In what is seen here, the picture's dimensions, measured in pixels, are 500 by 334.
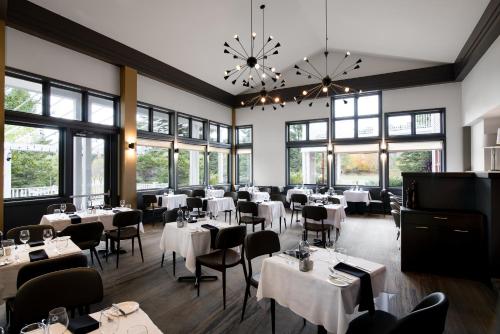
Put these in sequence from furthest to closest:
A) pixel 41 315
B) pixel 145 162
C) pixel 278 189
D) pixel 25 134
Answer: pixel 278 189
pixel 145 162
pixel 25 134
pixel 41 315

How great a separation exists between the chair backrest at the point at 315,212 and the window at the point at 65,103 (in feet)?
18.5

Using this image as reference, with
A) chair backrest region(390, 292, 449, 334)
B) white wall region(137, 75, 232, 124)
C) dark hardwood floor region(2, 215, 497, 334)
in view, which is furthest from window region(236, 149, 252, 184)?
chair backrest region(390, 292, 449, 334)

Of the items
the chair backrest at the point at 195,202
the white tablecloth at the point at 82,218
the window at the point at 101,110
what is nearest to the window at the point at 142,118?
the window at the point at 101,110

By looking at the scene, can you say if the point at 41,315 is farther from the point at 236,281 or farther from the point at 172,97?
the point at 172,97

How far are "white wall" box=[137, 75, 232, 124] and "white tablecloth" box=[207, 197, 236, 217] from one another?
3566 mm

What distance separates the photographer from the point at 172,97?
8852 mm

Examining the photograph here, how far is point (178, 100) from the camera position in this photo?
29.9 ft

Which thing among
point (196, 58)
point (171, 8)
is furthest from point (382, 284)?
point (196, 58)

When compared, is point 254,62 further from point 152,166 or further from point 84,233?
point 152,166

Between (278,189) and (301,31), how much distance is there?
564 centimetres

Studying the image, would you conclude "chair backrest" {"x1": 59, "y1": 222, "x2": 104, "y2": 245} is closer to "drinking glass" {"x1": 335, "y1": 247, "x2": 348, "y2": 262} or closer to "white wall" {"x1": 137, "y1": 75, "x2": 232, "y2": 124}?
"drinking glass" {"x1": 335, "y1": 247, "x2": 348, "y2": 262}

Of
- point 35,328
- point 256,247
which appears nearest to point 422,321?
point 256,247

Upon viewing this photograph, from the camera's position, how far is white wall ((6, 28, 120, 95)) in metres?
5.12

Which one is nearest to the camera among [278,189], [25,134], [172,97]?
[25,134]
